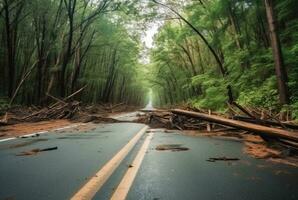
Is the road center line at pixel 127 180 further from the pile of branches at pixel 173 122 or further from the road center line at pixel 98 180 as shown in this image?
the pile of branches at pixel 173 122

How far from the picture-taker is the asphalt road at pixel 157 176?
4.19 metres

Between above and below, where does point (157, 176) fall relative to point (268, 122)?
below

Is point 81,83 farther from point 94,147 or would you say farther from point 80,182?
point 80,182

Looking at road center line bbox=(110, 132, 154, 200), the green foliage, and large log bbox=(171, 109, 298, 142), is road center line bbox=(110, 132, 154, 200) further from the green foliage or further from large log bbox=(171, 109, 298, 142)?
the green foliage

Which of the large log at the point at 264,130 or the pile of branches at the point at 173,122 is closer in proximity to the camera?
the large log at the point at 264,130

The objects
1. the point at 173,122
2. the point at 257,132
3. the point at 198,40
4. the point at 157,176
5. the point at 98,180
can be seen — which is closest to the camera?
the point at 98,180

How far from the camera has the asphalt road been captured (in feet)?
13.8

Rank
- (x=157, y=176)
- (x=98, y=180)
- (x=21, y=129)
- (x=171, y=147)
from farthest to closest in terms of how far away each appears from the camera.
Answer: (x=21, y=129) → (x=171, y=147) → (x=157, y=176) → (x=98, y=180)

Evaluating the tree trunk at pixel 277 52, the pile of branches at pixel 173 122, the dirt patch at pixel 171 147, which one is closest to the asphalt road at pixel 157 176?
the dirt patch at pixel 171 147

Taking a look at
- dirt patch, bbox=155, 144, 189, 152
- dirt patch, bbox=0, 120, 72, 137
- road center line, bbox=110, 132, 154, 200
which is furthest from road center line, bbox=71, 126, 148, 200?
dirt patch, bbox=0, 120, 72, 137

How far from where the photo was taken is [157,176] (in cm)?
524

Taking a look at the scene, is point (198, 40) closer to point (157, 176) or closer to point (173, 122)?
point (173, 122)

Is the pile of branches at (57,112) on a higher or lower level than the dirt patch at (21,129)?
higher

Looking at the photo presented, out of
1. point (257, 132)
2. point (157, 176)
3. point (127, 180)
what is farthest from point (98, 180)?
point (257, 132)
